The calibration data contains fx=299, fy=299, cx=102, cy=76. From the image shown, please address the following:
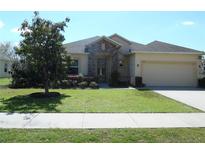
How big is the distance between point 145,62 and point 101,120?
18.0 m

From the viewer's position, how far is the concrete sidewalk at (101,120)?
879 centimetres

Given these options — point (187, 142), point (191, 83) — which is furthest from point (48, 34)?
point (191, 83)

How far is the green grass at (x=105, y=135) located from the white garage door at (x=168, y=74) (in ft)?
61.2

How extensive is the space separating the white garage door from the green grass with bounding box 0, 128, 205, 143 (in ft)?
61.2

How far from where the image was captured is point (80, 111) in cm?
1123

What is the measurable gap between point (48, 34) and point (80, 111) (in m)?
6.63

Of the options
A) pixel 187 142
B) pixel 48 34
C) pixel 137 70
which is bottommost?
pixel 187 142

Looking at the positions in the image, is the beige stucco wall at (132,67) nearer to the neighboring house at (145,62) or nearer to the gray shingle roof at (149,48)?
the neighboring house at (145,62)

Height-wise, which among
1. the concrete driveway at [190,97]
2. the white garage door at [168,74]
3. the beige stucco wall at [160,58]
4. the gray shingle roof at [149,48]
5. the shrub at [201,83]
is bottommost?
the concrete driveway at [190,97]

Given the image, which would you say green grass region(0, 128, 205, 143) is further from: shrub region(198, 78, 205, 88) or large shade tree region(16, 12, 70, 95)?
shrub region(198, 78, 205, 88)

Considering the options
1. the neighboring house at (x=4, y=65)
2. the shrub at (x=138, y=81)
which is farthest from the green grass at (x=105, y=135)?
the neighboring house at (x=4, y=65)

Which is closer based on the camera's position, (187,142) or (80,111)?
(187,142)

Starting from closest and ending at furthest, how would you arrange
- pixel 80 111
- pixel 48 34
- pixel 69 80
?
pixel 80 111 < pixel 48 34 < pixel 69 80

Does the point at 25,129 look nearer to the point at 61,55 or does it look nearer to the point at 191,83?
the point at 61,55
